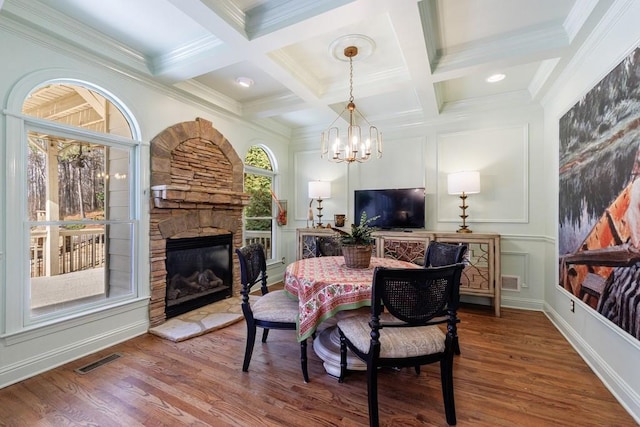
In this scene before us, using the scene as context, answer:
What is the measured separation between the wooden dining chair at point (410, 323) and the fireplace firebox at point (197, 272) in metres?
2.43

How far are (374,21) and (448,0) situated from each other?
523 mm

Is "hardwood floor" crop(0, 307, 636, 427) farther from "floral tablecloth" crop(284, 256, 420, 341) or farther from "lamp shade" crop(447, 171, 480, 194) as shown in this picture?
"lamp shade" crop(447, 171, 480, 194)

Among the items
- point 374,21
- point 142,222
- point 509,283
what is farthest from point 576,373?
point 142,222

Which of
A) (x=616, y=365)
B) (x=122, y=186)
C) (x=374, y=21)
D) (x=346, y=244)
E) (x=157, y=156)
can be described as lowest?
(x=616, y=365)

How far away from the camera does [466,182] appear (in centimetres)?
350

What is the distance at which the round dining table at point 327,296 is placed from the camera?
1858 mm

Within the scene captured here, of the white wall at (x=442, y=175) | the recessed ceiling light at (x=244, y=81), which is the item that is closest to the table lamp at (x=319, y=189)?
the white wall at (x=442, y=175)

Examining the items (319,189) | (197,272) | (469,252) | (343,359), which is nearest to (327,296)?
(343,359)

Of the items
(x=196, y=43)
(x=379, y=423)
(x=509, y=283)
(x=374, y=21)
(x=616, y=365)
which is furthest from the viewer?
(x=509, y=283)

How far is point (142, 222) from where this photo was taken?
9.59 ft

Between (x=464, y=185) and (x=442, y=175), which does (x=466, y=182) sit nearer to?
(x=464, y=185)

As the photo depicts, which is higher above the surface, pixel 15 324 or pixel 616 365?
pixel 15 324

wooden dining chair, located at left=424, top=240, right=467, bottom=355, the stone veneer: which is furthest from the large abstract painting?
the stone veneer

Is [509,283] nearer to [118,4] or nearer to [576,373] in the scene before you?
[576,373]
